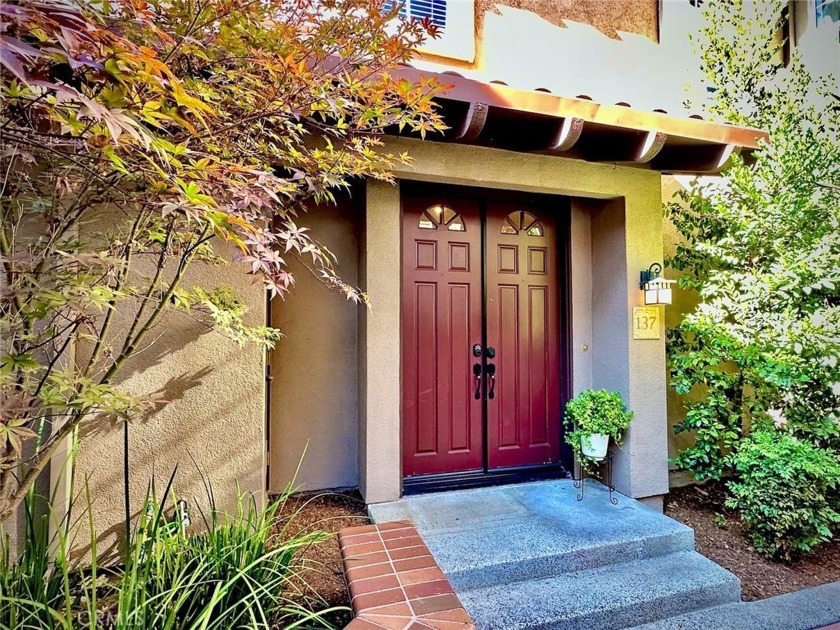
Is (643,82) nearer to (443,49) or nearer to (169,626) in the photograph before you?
(443,49)

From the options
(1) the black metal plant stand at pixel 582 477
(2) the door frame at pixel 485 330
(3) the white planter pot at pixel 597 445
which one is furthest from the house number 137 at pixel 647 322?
(1) the black metal plant stand at pixel 582 477

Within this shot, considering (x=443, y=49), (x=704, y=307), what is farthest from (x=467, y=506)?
(x=443, y=49)

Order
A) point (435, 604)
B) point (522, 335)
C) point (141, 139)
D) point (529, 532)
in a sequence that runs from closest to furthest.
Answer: point (141, 139)
point (435, 604)
point (529, 532)
point (522, 335)

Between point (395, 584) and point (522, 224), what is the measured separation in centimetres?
346

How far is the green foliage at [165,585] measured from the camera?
5.16 feet

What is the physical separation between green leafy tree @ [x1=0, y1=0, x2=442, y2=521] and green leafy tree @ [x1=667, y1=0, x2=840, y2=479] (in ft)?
11.1

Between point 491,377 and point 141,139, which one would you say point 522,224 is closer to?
point 491,377

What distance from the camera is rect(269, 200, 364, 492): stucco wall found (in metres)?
3.80

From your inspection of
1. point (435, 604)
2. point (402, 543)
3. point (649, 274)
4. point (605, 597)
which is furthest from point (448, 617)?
point (649, 274)

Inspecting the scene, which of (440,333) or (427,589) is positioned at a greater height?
(440,333)

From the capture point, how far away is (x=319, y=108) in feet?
6.24

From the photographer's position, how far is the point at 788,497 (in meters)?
3.25

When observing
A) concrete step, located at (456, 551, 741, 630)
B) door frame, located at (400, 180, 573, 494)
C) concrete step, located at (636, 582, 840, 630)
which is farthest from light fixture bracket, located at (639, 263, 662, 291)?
concrete step, located at (636, 582, 840, 630)

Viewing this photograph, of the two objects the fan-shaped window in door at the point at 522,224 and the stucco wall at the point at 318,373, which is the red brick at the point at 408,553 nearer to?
the stucco wall at the point at 318,373
